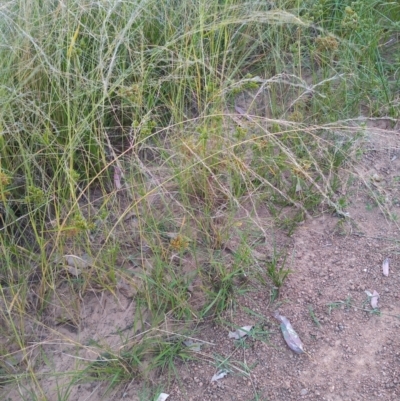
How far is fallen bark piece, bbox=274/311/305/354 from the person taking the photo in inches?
88.4

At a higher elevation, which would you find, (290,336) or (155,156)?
(155,156)

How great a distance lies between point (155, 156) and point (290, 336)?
0.92 m

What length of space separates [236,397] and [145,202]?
814 millimetres

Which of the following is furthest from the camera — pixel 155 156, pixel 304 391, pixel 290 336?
pixel 155 156

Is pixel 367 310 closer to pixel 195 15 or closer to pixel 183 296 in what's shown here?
pixel 183 296

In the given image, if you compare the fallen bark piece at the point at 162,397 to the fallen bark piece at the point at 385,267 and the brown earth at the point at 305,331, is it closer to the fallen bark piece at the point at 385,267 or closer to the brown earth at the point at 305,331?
the brown earth at the point at 305,331

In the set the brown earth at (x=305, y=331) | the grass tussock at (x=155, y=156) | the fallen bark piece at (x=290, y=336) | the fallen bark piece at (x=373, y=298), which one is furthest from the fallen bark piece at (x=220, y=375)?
the fallen bark piece at (x=373, y=298)

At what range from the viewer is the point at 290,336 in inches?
89.6

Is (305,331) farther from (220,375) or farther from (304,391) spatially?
(220,375)

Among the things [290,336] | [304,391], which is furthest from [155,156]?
[304,391]

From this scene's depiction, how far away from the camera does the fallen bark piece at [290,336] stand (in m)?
2.25

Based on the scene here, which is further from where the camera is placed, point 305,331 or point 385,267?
point 385,267

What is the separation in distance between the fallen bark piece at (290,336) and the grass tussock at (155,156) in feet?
0.48

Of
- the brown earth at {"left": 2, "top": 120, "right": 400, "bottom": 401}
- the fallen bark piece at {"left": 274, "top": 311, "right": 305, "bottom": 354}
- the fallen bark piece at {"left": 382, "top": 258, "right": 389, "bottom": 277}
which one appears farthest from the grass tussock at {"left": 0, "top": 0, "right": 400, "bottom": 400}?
the fallen bark piece at {"left": 382, "top": 258, "right": 389, "bottom": 277}
